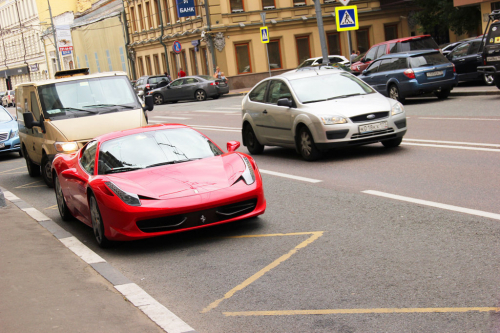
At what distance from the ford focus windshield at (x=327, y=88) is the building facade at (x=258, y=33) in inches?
1278

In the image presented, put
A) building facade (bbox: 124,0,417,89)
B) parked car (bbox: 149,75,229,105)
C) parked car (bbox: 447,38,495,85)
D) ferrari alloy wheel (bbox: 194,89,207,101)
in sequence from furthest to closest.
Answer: building facade (bbox: 124,0,417,89), ferrari alloy wheel (bbox: 194,89,207,101), parked car (bbox: 149,75,229,105), parked car (bbox: 447,38,495,85)

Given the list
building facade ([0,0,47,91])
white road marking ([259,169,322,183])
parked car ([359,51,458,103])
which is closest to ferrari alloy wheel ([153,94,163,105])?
parked car ([359,51,458,103])

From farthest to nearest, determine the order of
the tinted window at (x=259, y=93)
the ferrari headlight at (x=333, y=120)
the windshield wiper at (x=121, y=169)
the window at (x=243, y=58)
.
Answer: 1. the window at (x=243, y=58)
2. the tinted window at (x=259, y=93)
3. the ferrari headlight at (x=333, y=120)
4. the windshield wiper at (x=121, y=169)

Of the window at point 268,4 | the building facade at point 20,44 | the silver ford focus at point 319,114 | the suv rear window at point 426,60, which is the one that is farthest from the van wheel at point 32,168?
the building facade at point 20,44

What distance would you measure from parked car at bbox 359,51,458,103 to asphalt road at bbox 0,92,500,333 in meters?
10.5

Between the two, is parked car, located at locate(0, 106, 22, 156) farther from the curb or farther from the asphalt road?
the curb

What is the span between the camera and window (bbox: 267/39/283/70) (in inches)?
1831

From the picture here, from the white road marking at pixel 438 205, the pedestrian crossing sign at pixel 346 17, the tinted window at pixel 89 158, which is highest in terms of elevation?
the pedestrian crossing sign at pixel 346 17

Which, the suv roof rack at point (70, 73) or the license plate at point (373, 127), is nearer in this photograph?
the license plate at point (373, 127)

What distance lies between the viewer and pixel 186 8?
146ft

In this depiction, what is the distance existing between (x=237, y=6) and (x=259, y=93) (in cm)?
3299

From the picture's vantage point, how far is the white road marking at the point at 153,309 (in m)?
4.77

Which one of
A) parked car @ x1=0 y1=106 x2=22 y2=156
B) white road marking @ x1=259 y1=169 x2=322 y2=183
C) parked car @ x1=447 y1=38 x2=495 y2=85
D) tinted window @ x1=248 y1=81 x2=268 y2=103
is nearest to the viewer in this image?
white road marking @ x1=259 y1=169 x2=322 y2=183

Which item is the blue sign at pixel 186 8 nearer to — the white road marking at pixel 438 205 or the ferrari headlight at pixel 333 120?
the ferrari headlight at pixel 333 120
